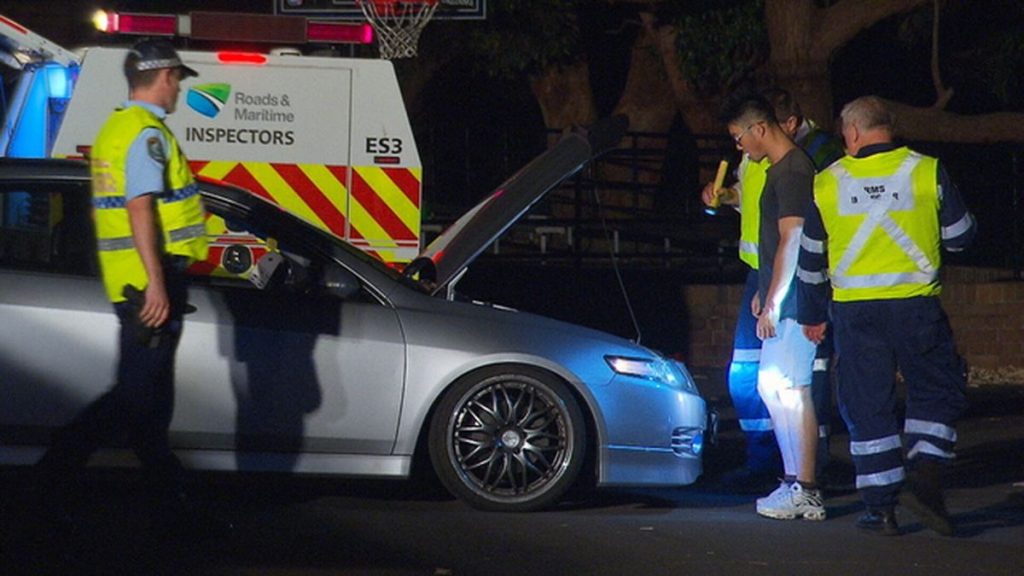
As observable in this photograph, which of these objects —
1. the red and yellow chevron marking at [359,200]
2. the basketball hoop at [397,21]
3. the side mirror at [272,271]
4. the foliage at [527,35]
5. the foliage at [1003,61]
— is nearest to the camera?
the side mirror at [272,271]

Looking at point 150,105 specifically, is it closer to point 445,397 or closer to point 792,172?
point 445,397

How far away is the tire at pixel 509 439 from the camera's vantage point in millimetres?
7949

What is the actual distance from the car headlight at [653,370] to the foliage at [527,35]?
37.1ft

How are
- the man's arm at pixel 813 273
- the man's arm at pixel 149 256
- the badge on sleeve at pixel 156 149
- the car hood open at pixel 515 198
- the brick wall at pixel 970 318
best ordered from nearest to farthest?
the man's arm at pixel 149 256
the badge on sleeve at pixel 156 149
the man's arm at pixel 813 273
the car hood open at pixel 515 198
the brick wall at pixel 970 318

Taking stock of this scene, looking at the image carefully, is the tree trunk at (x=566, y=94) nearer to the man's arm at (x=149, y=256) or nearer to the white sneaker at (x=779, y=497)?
the white sneaker at (x=779, y=497)

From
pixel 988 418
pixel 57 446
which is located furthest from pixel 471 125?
pixel 57 446

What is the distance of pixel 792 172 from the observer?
327 inches

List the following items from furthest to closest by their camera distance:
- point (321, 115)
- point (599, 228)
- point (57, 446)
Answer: point (599, 228) → point (321, 115) → point (57, 446)

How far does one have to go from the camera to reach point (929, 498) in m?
7.63

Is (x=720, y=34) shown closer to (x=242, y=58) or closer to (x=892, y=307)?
(x=242, y=58)

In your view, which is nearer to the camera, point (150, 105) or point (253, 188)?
point (150, 105)

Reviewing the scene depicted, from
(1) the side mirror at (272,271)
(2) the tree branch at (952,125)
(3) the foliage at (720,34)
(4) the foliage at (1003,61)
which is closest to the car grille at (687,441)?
(1) the side mirror at (272,271)

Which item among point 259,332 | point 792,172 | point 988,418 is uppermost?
point 792,172

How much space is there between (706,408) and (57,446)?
304 cm
